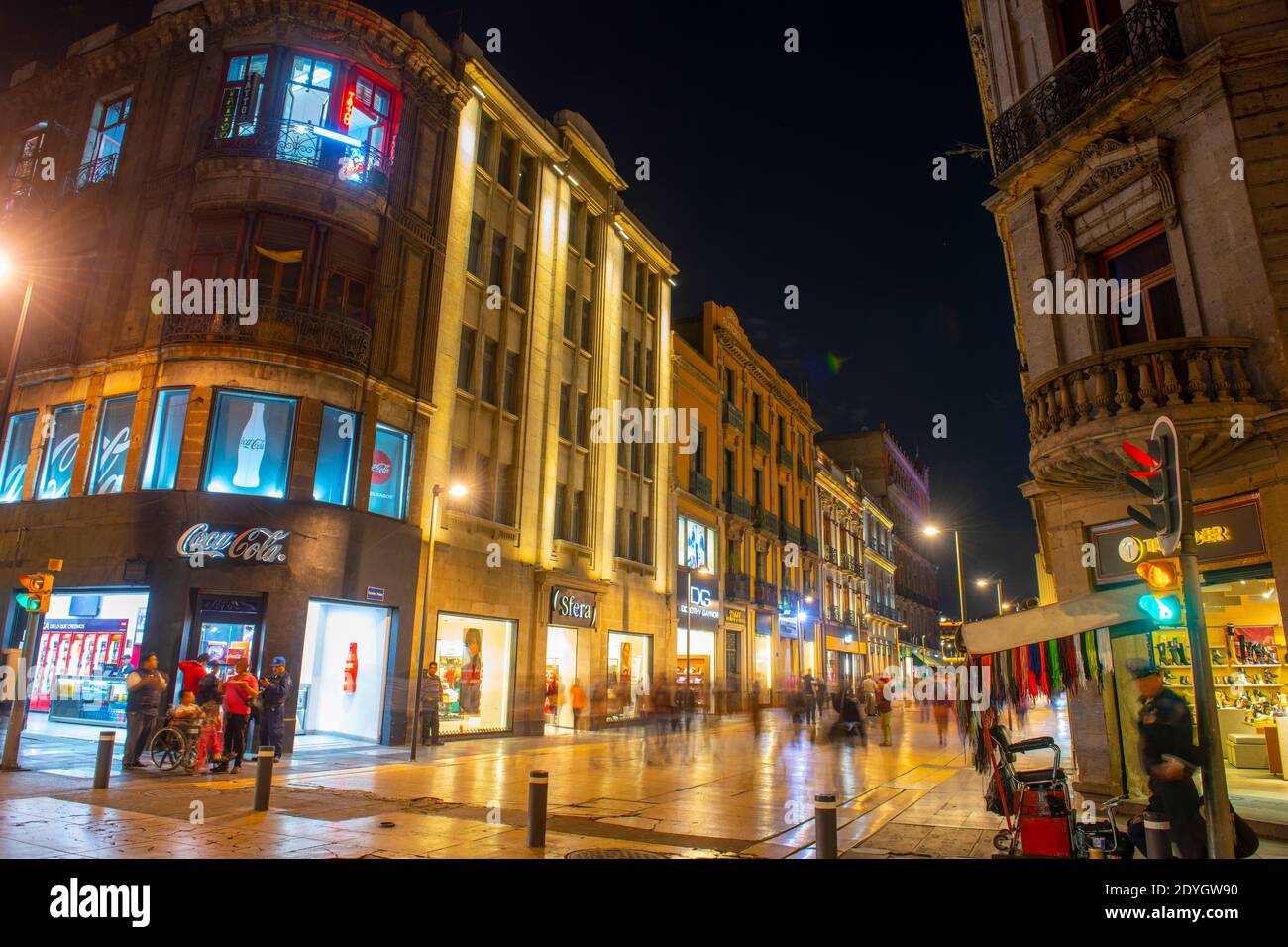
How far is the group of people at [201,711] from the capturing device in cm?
1370

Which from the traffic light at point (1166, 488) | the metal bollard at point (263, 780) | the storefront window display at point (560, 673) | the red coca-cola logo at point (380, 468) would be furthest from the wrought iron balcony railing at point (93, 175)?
the traffic light at point (1166, 488)

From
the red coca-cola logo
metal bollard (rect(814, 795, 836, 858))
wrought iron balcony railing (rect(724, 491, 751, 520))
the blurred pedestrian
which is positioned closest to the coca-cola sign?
the red coca-cola logo

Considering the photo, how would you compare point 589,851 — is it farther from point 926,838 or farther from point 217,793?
point 217,793

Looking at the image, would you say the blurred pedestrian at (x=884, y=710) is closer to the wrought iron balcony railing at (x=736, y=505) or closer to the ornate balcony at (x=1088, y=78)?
the ornate balcony at (x=1088, y=78)

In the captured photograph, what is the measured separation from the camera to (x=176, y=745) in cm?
1355

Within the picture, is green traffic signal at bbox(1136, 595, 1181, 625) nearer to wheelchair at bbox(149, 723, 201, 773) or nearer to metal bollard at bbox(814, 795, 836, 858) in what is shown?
metal bollard at bbox(814, 795, 836, 858)

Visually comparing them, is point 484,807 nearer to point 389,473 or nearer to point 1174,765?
point 1174,765

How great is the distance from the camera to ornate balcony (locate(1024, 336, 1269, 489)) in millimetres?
9531

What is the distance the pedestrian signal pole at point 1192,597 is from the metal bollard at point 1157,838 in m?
0.27

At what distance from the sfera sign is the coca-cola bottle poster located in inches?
372

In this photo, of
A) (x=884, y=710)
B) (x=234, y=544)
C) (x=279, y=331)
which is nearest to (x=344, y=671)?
(x=234, y=544)

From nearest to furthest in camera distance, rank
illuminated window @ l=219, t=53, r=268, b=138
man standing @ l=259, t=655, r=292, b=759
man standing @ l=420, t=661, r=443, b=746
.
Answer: man standing @ l=259, t=655, r=292, b=759
man standing @ l=420, t=661, r=443, b=746
illuminated window @ l=219, t=53, r=268, b=138
